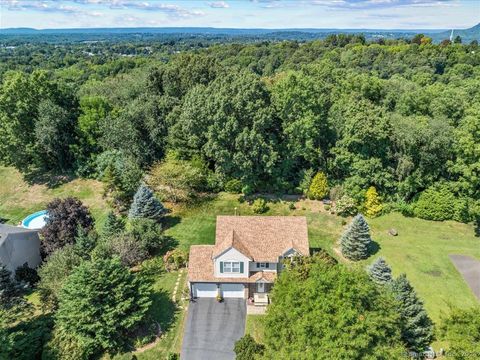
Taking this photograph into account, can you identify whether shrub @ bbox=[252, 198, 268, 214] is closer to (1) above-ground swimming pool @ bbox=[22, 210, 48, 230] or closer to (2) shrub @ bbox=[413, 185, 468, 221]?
(2) shrub @ bbox=[413, 185, 468, 221]

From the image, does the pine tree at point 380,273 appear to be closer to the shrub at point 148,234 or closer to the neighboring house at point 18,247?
the shrub at point 148,234

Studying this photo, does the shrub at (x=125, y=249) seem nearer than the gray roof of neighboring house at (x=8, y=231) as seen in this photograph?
No

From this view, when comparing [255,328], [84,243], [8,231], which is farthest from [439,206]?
[8,231]

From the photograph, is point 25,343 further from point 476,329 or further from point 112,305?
point 476,329

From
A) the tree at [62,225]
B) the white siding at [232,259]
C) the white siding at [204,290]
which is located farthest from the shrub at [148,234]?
the white siding at [232,259]

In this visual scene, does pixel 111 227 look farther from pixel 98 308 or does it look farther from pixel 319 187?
pixel 319 187

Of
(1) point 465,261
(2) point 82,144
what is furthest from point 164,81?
(1) point 465,261
